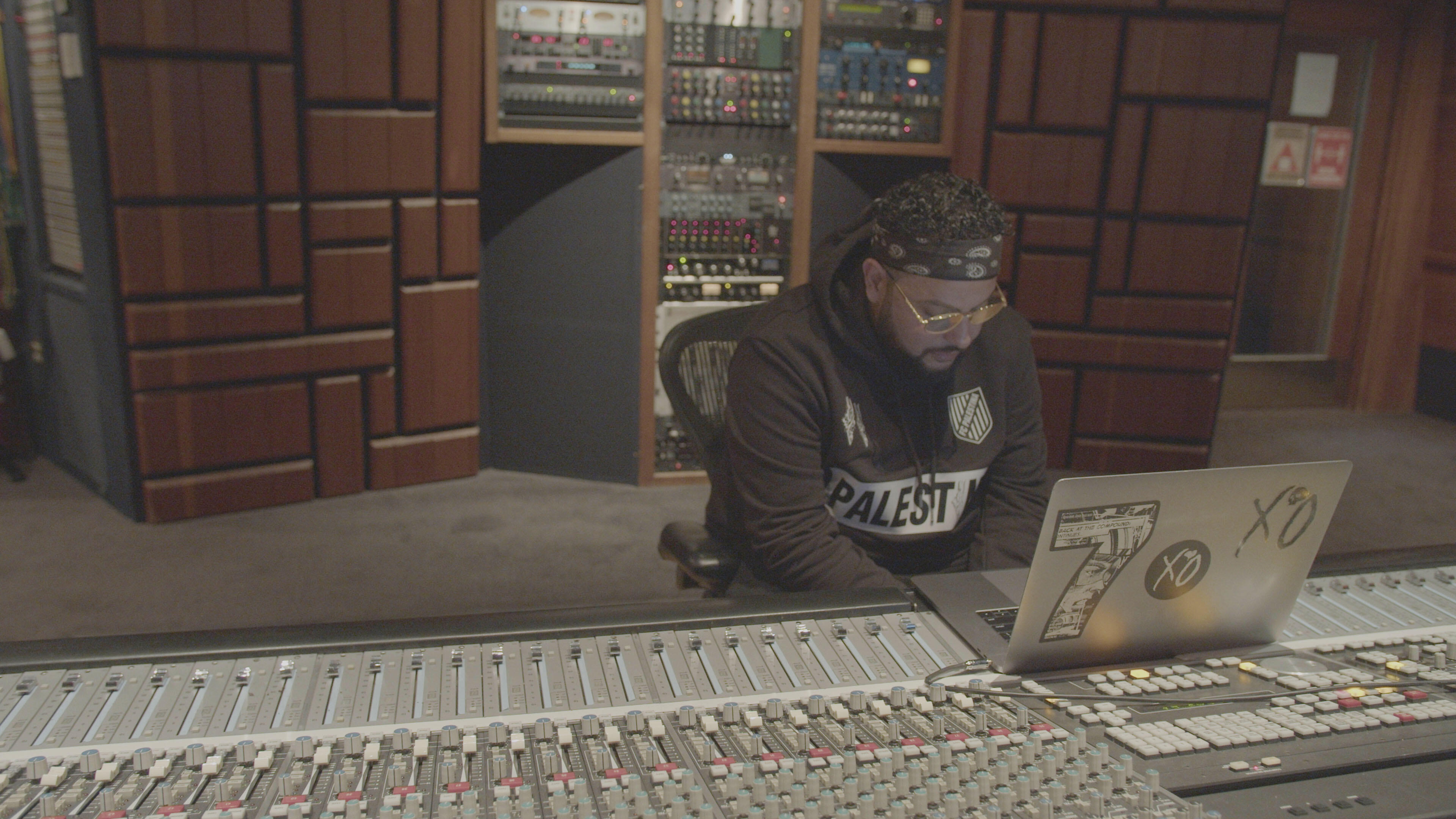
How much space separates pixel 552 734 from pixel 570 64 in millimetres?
3354

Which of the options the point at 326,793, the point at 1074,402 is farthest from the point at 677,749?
the point at 1074,402

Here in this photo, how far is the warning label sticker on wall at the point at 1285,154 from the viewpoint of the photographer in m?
5.50

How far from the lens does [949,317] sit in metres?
1.68

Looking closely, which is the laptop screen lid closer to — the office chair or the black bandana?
the black bandana

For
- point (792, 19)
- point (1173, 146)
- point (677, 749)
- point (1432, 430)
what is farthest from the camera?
point (1432, 430)

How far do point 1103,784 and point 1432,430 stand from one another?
564cm

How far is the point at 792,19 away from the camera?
162 inches

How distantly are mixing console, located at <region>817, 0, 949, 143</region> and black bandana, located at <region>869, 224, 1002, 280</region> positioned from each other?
2665mm

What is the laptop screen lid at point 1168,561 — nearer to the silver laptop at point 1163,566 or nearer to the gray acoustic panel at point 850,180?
the silver laptop at point 1163,566

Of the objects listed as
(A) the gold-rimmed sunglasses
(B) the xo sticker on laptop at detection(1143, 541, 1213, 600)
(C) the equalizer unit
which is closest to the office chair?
(A) the gold-rimmed sunglasses

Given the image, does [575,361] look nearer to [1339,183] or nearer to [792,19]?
[792,19]

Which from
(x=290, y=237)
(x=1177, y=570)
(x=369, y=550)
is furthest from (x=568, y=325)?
(x=1177, y=570)

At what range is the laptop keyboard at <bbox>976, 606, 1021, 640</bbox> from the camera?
1.29 meters

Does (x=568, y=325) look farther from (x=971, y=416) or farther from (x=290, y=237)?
(x=971, y=416)
